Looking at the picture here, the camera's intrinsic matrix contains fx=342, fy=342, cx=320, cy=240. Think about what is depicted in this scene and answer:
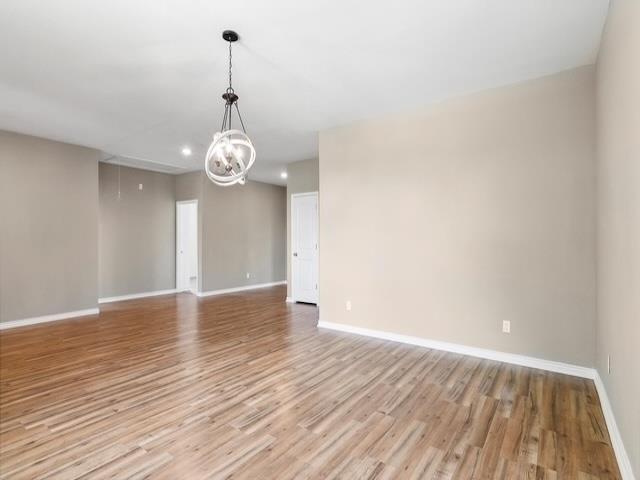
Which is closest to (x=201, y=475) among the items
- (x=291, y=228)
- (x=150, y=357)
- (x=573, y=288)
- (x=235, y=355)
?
(x=235, y=355)

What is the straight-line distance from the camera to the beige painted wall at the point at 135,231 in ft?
22.2

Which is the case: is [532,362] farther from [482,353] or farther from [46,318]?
[46,318]

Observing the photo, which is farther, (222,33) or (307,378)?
(307,378)

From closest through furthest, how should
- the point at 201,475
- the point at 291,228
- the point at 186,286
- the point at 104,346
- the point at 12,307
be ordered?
the point at 201,475, the point at 104,346, the point at 12,307, the point at 291,228, the point at 186,286

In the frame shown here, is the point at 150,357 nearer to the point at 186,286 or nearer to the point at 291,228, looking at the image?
the point at 291,228

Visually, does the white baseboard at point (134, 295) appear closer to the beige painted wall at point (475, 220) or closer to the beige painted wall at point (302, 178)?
the beige painted wall at point (302, 178)

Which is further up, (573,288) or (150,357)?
(573,288)

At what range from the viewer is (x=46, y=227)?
5121 mm

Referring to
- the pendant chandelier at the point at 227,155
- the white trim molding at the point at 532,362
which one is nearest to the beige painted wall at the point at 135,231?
the white trim molding at the point at 532,362

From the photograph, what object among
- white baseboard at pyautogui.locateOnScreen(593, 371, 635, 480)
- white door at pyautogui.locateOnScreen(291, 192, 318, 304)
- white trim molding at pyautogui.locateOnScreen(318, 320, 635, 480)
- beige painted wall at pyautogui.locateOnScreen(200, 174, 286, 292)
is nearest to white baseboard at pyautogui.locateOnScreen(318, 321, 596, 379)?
white trim molding at pyautogui.locateOnScreen(318, 320, 635, 480)

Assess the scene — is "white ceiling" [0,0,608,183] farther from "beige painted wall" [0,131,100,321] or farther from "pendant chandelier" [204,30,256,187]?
"beige painted wall" [0,131,100,321]

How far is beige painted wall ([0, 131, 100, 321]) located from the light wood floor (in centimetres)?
119

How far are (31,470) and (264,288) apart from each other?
6581mm

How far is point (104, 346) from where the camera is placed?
398cm
